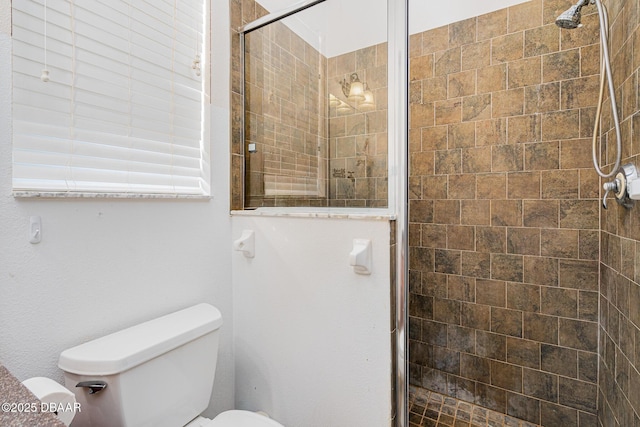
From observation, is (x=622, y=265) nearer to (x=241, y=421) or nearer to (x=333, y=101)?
(x=333, y=101)

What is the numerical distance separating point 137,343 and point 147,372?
0.10 m

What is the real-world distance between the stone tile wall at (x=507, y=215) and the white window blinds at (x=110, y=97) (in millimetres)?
1477

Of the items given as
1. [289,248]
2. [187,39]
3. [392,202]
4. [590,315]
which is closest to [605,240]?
[590,315]

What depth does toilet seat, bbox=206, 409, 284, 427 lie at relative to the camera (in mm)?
1133

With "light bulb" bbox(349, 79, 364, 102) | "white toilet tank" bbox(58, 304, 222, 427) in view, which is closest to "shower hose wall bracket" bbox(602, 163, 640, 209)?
"light bulb" bbox(349, 79, 364, 102)

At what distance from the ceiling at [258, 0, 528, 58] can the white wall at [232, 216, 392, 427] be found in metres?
0.89

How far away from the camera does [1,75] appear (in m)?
0.86

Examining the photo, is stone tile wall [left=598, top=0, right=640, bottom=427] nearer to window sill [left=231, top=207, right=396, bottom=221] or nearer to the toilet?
window sill [left=231, top=207, right=396, bottom=221]

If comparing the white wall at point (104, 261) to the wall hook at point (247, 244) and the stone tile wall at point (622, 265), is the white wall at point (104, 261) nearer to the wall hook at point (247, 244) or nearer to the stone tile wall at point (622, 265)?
the wall hook at point (247, 244)

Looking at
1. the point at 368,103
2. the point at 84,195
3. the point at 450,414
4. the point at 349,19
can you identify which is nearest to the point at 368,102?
the point at 368,103

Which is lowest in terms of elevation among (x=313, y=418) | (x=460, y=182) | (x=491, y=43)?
(x=313, y=418)

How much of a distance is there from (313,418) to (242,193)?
1103 mm

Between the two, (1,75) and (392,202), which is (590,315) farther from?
(1,75)

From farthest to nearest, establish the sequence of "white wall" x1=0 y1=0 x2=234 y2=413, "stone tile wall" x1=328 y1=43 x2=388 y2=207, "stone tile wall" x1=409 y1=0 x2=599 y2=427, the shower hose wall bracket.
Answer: "stone tile wall" x1=409 y1=0 x2=599 y2=427 → "stone tile wall" x1=328 y1=43 x2=388 y2=207 → the shower hose wall bracket → "white wall" x1=0 y1=0 x2=234 y2=413
